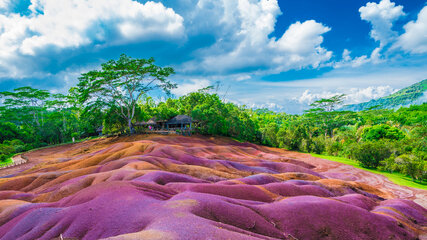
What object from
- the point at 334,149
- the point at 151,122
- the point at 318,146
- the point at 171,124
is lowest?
the point at 334,149

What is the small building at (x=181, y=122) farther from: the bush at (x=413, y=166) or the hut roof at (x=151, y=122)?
the bush at (x=413, y=166)

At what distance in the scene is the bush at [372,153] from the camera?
2528 centimetres

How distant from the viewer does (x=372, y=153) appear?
84.2 ft

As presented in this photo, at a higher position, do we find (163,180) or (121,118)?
(121,118)

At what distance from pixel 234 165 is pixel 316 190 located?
27.5 feet

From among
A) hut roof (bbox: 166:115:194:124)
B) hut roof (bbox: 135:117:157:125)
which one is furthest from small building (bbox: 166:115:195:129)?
hut roof (bbox: 135:117:157:125)

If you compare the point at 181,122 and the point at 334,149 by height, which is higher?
the point at 181,122

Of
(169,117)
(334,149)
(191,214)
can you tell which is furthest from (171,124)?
(191,214)

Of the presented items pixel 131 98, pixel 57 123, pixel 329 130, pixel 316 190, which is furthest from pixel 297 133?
pixel 57 123

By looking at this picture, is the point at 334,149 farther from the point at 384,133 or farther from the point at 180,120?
the point at 180,120

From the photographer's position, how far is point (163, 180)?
1228 centimetres

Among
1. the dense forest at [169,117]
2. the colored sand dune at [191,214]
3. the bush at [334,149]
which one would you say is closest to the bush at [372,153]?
the dense forest at [169,117]

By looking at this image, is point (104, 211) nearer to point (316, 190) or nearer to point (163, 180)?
point (163, 180)

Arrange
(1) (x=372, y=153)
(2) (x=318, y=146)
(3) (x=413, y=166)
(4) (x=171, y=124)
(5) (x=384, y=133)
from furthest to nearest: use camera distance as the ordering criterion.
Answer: (4) (x=171, y=124), (2) (x=318, y=146), (5) (x=384, y=133), (1) (x=372, y=153), (3) (x=413, y=166)
